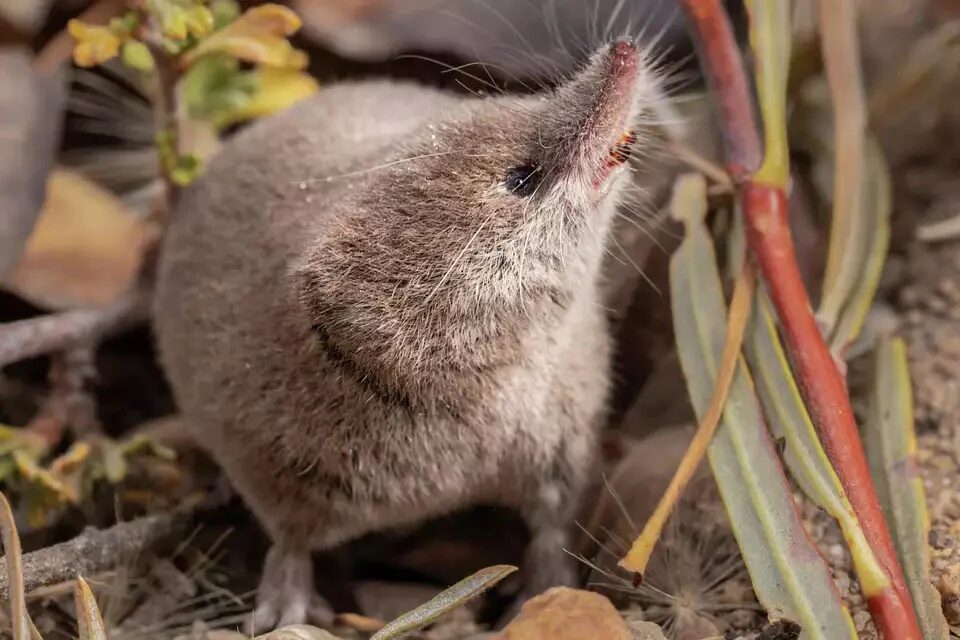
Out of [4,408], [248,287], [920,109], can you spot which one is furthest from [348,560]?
[920,109]

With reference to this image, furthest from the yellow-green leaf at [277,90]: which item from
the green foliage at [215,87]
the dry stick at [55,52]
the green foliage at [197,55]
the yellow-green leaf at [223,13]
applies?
the dry stick at [55,52]

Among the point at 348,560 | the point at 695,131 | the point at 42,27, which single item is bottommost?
the point at 348,560

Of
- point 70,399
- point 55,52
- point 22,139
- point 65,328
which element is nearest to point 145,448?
point 70,399

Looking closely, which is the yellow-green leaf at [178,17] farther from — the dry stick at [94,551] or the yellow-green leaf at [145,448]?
the dry stick at [94,551]

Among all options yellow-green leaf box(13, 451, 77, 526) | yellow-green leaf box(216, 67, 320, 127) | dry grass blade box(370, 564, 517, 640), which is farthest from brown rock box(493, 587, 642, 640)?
yellow-green leaf box(216, 67, 320, 127)

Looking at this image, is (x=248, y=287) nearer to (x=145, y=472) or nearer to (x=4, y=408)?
(x=145, y=472)

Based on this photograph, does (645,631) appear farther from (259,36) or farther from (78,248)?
(78,248)

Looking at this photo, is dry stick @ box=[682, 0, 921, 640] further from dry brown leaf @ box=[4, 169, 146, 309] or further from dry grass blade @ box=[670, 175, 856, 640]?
dry brown leaf @ box=[4, 169, 146, 309]
